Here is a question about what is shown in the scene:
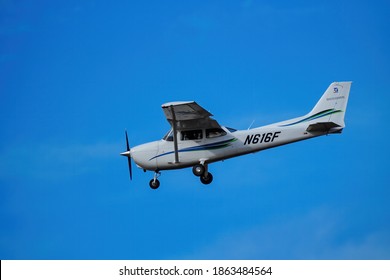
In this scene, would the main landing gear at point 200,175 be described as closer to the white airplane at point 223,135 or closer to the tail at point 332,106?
Answer: the white airplane at point 223,135

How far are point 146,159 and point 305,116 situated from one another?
6798 millimetres

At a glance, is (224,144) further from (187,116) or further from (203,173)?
(187,116)

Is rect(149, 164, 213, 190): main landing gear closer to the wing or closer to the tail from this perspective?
the wing

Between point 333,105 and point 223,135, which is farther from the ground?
point 333,105

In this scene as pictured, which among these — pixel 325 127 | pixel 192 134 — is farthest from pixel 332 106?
pixel 192 134

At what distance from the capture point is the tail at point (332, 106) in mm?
33531

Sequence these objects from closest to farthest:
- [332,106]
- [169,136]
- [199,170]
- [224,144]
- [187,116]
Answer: [187,116] → [332,106] → [224,144] → [199,170] → [169,136]

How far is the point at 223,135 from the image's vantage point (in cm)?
3394

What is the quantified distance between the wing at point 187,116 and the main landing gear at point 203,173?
163 cm

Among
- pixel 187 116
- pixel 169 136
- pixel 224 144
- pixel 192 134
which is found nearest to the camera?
pixel 187 116

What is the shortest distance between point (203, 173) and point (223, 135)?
69.1 inches

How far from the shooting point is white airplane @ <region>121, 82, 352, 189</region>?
110 ft

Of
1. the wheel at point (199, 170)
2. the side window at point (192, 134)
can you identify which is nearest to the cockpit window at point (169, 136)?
the side window at point (192, 134)
